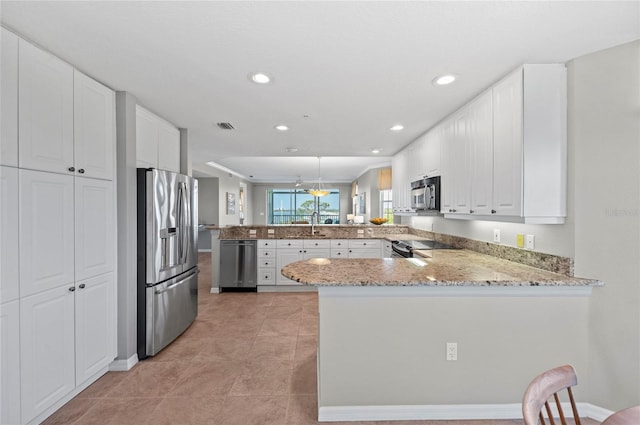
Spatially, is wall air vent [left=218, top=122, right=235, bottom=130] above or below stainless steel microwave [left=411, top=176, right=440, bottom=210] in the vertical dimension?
above

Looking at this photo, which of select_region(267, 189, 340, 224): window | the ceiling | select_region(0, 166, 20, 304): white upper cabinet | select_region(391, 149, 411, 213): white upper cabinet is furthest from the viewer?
select_region(267, 189, 340, 224): window

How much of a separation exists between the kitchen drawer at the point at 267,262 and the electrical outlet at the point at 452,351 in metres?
3.41

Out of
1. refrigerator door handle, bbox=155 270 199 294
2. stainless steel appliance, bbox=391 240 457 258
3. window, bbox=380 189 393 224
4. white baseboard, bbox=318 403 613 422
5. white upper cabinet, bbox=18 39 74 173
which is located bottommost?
white baseboard, bbox=318 403 613 422

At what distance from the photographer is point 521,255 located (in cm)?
241

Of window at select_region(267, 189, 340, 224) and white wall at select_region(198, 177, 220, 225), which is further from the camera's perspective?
window at select_region(267, 189, 340, 224)

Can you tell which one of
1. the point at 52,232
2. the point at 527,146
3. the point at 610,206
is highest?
the point at 527,146

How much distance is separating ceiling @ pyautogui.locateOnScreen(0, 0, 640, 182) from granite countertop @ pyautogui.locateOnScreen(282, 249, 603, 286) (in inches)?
56.8

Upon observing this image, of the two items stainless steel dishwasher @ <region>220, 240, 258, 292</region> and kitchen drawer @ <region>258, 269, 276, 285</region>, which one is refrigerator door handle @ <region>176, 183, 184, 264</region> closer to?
stainless steel dishwasher @ <region>220, 240, 258, 292</region>

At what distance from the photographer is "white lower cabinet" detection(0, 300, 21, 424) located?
62.3 inches

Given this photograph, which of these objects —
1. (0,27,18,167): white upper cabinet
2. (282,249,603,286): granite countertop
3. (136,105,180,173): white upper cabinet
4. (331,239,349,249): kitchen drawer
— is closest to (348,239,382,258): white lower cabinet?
(331,239,349,249): kitchen drawer

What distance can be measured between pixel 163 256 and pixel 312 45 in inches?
89.7

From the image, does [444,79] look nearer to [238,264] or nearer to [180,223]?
[180,223]

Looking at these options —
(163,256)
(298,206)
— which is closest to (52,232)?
(163,256)

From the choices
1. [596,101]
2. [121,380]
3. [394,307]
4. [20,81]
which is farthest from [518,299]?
[20,81]
